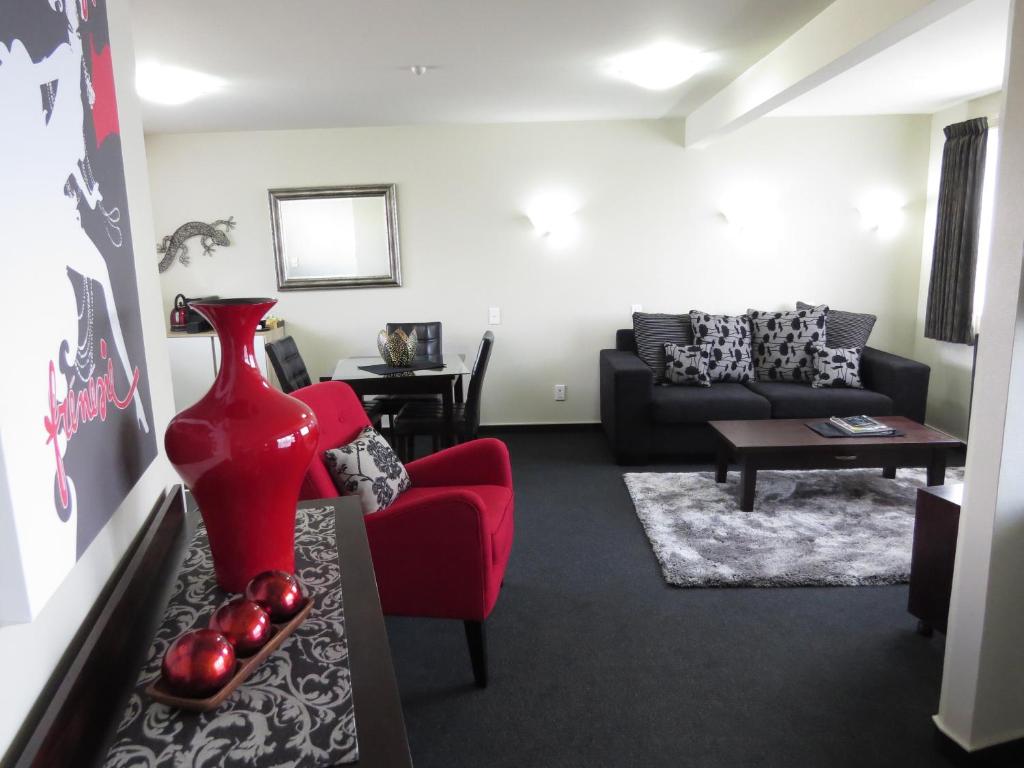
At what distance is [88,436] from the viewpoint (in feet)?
3.15

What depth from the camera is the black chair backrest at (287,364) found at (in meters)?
3.93

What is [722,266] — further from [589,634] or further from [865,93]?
[589,634]

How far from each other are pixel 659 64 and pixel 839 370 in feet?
7.60

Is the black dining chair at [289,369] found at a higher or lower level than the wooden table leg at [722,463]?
higher

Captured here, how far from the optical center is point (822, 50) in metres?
2.84

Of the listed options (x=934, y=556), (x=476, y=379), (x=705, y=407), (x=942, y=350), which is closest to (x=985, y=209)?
(x=942, y=350)

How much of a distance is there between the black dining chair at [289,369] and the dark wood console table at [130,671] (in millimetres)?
2670

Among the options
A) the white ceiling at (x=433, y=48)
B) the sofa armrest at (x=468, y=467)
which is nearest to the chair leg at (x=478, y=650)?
the sofa armrest at (x=468, y=467)

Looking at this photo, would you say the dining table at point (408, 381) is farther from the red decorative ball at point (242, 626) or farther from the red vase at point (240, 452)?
the red decorative ball at point (242, 626)

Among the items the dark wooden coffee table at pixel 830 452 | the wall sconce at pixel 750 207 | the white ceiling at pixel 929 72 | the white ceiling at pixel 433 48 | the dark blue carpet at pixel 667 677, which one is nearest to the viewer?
the dark blue carpet at pixel 667 677

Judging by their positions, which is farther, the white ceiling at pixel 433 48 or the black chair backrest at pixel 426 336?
the black chair backrest at pixel 426 336

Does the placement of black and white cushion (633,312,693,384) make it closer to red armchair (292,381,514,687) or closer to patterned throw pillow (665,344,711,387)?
patterned throw pillow (665,344,711,387)

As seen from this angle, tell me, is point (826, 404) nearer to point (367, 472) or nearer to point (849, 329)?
point (849, 329)

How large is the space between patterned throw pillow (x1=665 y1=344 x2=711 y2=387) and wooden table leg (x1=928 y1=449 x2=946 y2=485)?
1.36 metres
